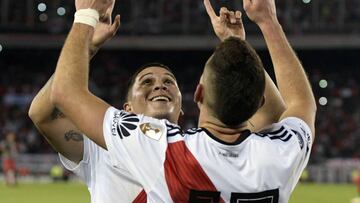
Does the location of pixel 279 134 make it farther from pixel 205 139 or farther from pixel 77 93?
pixel 77 93

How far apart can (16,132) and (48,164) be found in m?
6.27

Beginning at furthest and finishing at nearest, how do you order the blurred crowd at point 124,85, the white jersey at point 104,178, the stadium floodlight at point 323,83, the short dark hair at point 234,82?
the stadium floodlight at point 323,83, the blurred crowd at point 124,85, the white jersey at point 104,178, the short dark hair at point 234,82

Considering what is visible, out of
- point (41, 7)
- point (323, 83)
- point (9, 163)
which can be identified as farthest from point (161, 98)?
point (41, 7)

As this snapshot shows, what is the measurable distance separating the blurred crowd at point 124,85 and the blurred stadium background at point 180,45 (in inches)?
2.0

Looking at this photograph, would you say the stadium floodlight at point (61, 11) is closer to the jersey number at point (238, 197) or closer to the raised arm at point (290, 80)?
the raised arm at point (290, 80)

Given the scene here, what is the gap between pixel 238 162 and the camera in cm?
274

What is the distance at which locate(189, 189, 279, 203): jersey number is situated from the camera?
2695 millimetres

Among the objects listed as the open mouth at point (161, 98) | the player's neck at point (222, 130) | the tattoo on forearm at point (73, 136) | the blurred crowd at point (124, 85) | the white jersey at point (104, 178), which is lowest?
the blurred crowd at point (124, 85)

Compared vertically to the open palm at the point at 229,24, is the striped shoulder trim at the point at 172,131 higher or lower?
lower

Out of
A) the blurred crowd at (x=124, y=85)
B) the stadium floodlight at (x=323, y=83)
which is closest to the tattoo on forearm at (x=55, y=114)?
the blurred crowd at (x=124, y=85)

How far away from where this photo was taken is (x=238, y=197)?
2723 mm

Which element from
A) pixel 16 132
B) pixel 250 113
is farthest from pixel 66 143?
pixel 16 132

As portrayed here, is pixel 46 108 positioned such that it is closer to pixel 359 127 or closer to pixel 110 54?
pixel 359 127

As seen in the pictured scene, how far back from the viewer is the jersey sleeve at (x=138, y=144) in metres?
2.70
